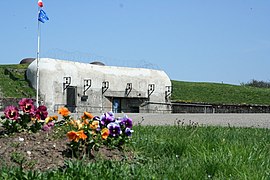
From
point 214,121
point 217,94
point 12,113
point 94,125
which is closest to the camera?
point 94,125

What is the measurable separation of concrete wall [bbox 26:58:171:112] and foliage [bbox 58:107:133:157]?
28260 millimetres

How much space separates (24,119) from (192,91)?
47.2 m

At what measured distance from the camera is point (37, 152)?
5004 millimetres

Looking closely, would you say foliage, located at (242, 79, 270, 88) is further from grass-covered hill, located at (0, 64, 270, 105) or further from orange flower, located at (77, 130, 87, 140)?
orange flower, located at (77, 130, 87, 140)

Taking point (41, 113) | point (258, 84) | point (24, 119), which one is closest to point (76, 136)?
point (24, 119)

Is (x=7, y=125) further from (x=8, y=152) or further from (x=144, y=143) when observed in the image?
(x=144, y=143)

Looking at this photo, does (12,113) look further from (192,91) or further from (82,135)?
(192,91)

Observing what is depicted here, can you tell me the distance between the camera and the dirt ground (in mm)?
4703

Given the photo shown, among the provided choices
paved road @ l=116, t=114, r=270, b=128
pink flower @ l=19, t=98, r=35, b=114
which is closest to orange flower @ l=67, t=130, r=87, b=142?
pink flower @ l=19, t=98, r=35, b=114

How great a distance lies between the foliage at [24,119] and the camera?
5844 mm

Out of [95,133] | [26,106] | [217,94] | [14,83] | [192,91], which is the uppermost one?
[14,83]

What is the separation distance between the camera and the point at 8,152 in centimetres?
497

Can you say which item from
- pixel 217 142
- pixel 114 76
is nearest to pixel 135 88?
pixel 114 76

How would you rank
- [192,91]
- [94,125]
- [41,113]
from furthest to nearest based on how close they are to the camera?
[192,91]
[41,113]
[94,125]
